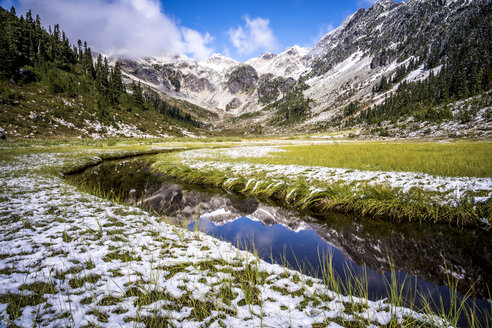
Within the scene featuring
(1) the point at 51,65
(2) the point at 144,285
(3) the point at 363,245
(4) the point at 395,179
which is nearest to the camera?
(2) the point at 144,285

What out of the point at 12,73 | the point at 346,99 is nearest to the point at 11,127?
the point at 12,73

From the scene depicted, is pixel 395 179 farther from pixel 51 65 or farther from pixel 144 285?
pixel 51 65

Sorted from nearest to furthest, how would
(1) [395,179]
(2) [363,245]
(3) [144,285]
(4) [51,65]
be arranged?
1. (3) [144,285]
2. (2) [363,245]
3. (1) [395,179]
4. (4) [51,65]

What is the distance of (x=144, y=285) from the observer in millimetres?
3172

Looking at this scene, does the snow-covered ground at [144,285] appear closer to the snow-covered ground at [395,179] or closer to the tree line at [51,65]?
the snow-covered ground at [395,179]

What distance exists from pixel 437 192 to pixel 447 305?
517cm

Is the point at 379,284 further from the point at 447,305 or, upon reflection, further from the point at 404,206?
the point at 404,206

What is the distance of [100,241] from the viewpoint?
461 centimetres

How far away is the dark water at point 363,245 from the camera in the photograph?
4.28 metres

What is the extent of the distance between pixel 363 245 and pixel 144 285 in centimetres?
594

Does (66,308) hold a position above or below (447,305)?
above

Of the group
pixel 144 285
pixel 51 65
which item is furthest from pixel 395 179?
pixel 51 65

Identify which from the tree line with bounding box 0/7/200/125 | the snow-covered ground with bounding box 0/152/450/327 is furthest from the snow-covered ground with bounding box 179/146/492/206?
the tree line with bounding box 0/7/200/125

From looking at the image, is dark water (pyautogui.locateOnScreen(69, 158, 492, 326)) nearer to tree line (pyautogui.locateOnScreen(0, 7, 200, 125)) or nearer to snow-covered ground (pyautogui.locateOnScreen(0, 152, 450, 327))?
snow-covered ground (pyautogui.locateOnScreen(0, 152, 450, 327))
